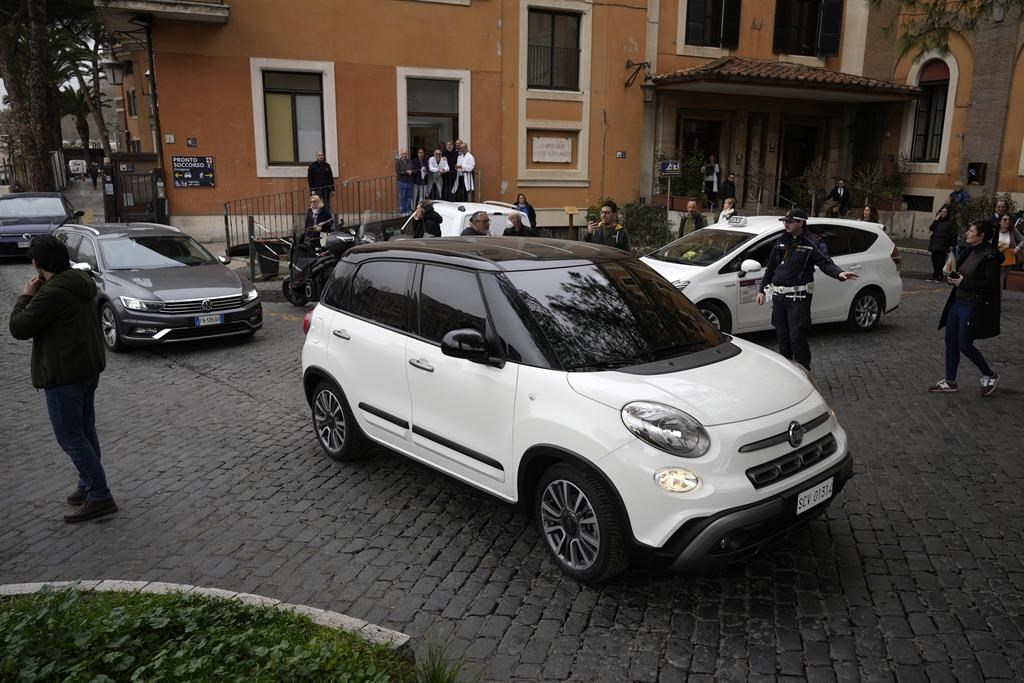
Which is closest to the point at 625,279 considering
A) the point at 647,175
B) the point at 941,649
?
the point at 941,649

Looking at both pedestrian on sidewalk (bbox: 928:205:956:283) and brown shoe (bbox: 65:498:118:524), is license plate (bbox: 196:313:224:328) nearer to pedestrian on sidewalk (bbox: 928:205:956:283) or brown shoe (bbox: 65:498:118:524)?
brown shoe (bbox: 65:498:118:524)

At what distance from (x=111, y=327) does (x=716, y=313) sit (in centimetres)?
782

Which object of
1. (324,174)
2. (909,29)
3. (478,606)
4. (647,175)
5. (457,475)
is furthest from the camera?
(647,175)

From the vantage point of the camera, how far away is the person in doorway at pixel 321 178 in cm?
1969

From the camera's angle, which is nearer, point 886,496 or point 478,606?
point 478,606

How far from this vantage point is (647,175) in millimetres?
24125

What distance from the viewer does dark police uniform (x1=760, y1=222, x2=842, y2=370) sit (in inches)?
323

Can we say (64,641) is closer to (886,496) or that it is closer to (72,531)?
(72,531)

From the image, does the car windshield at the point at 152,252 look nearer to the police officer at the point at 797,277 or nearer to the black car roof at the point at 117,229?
the black car roof at the point at 117,229

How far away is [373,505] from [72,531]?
200 cm

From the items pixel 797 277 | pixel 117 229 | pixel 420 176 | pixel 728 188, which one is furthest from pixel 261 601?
pixel 728 188

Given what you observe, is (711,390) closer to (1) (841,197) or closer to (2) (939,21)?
(2) (939,21)

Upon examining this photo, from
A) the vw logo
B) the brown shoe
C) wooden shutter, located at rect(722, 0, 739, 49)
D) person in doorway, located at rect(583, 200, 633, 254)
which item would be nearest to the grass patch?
the brown shoe

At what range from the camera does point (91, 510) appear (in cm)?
547
